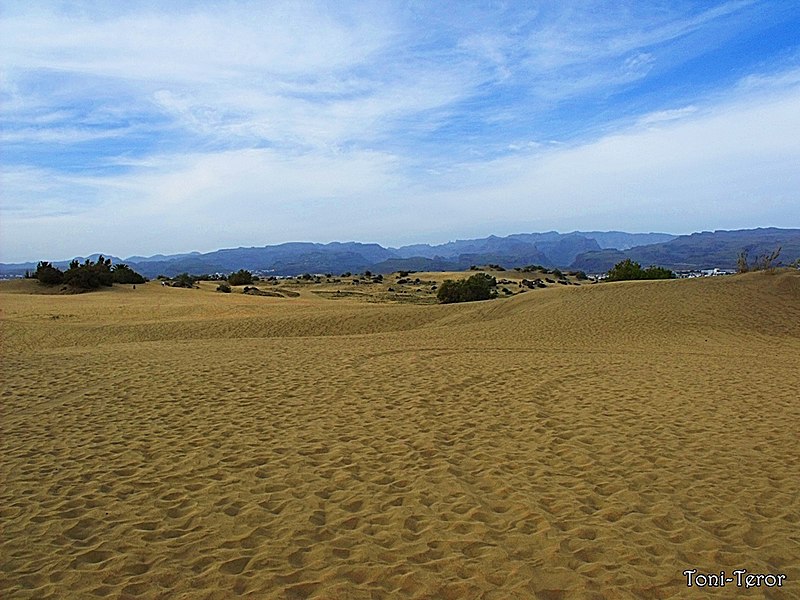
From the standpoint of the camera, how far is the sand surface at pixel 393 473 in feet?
16.1

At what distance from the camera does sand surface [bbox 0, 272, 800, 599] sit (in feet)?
16.1

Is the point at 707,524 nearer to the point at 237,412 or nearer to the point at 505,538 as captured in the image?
the point at 505,538

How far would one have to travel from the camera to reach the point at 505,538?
5.50 metres

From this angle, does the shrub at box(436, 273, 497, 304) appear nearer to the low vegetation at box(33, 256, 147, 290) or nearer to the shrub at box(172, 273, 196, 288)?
the shrub at box(172, 273, 196, 288)

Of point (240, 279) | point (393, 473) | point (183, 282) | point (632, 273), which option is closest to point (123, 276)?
point (183, 282)

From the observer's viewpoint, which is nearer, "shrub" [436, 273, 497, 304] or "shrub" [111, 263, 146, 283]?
"shrub" [436, 273, 497, 304]

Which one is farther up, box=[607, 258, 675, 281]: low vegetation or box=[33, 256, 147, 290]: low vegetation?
box=[33, 256, 147, 290]: low vegetation

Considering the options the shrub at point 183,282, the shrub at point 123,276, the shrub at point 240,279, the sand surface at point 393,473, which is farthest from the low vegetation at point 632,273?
the shrub at point 123,276

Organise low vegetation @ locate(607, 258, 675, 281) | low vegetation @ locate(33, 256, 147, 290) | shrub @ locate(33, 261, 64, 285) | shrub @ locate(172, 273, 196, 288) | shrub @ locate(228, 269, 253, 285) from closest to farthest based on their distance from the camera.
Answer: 1. low vegetation @ locate(607, 258, 675, 281)
2. low vegetation @ locate(33, 256, 147, 290)
3. shrub @ locate(33, 261, 64, 285)
4. shrub @ locate(172, 273, 196, 288)
5. shrub @ locate(228, 269, 253, 285)

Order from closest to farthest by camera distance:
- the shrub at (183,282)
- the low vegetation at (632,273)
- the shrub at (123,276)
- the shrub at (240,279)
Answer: the low vegetation at (632,273)
the shrub at (123,276)
the shrub at (183,282)
the shrub at (240,279)

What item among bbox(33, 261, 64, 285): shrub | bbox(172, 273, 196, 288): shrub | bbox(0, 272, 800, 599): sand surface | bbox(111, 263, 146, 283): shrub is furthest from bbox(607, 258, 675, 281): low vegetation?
bbox(33, 261, 64, 285): shrub

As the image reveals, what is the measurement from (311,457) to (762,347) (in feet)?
53.4

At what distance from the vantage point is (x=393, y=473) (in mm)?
7141

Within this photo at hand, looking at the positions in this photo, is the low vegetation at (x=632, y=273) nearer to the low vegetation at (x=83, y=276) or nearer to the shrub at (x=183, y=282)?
the shrub at (x=183, y=282)
